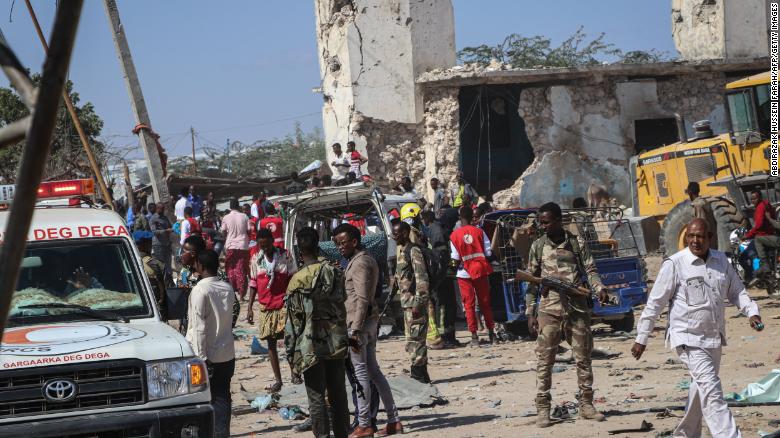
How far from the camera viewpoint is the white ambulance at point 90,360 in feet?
19.0

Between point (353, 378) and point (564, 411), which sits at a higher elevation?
point (353, 378)

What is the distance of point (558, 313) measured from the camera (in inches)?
325

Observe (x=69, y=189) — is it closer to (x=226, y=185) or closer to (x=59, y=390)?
(x=59, y=390)

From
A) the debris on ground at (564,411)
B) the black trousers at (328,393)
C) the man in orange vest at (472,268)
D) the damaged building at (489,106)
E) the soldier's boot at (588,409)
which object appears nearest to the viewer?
the black trousers at (328,393)

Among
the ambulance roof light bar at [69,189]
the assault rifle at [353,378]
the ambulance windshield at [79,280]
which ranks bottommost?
the assault rifle at [353,378]

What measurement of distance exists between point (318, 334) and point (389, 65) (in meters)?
19.1

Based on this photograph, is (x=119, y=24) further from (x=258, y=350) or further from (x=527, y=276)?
(x=527, y=276)

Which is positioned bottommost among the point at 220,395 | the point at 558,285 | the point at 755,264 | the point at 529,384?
the point at 529,384

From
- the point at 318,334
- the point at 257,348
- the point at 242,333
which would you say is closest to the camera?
the point at 318,334

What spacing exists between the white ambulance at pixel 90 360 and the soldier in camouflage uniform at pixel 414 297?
3.85m

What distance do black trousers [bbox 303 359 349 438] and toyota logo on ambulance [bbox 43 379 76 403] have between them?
1814mm

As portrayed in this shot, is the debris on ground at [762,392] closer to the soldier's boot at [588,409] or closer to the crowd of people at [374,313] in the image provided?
the crowd of people at [374,313]

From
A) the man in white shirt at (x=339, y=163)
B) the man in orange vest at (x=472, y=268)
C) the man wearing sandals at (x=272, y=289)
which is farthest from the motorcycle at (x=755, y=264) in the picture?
the man in white shirt at (x=339, y=163)

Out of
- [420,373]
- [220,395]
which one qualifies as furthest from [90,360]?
[420,373]
